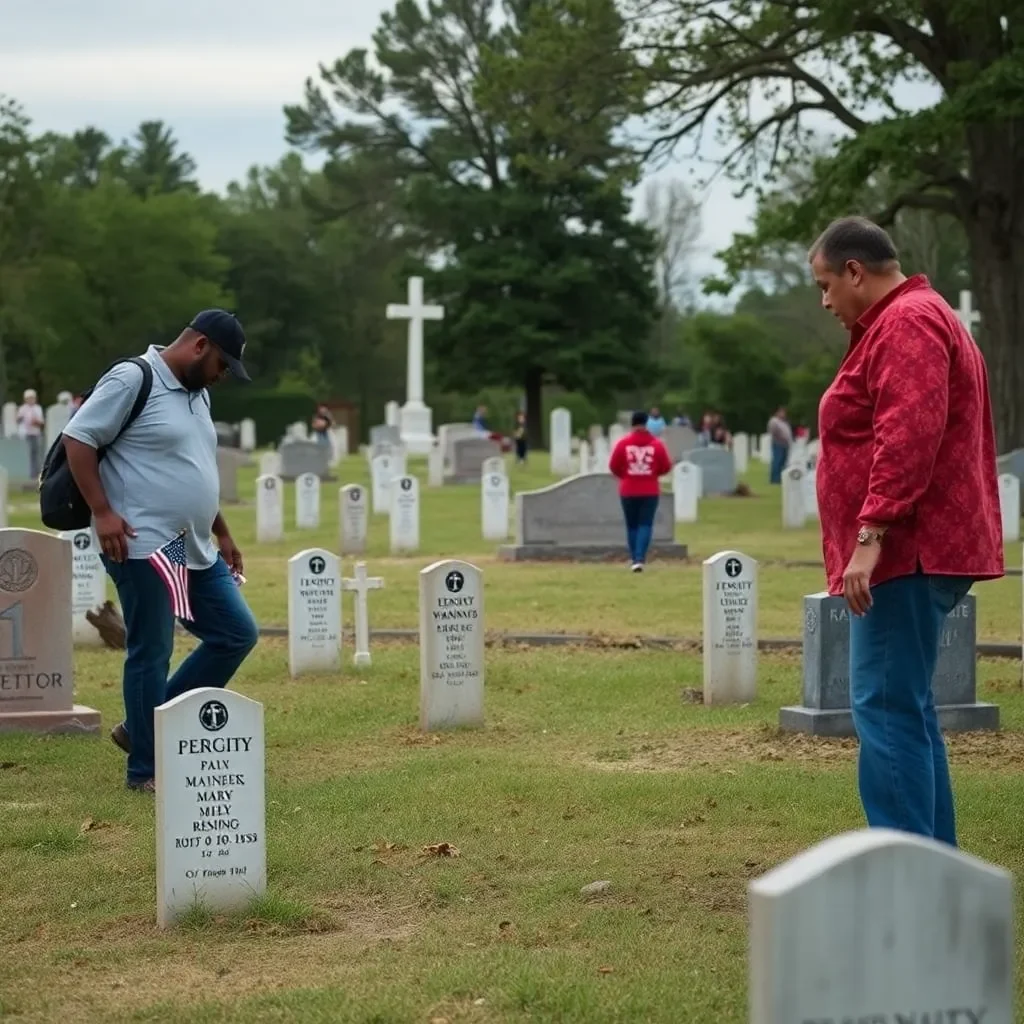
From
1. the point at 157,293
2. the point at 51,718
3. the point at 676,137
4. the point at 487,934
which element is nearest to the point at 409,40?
the point at 157,293

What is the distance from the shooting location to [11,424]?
5084 centimetres

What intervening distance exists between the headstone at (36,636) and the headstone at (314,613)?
99.4 inches

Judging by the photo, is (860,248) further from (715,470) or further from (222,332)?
(715,470)

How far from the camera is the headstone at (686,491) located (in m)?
30.5

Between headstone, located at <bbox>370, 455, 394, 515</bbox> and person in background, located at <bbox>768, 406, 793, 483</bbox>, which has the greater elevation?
person in background, located at <bbox>768, 406, 793, 483</bbox>

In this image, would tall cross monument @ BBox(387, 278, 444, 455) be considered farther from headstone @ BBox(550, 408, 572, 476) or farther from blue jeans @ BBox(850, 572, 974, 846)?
blue jeans @ BBox(850, 572, 974, 846)

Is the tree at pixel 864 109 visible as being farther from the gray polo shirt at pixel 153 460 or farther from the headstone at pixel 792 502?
the gray polo shirt at pixel 153 460

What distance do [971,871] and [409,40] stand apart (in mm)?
65099

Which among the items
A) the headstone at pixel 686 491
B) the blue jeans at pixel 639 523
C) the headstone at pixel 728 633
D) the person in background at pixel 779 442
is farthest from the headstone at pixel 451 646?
the person in background at pixel 779 442

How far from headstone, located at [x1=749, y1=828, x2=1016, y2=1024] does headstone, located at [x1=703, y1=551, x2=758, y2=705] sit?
8210mm

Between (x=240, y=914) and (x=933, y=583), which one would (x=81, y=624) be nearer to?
(x=240, y=914)

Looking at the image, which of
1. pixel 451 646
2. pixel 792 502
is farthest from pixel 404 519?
pixel 451 646

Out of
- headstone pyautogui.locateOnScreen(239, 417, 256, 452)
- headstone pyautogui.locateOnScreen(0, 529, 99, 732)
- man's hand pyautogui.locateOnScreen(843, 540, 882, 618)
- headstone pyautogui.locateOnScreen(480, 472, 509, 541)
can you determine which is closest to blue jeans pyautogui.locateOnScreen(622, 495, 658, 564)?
headstone pyautogui.locateOnScreen(480, 472, 509, 541)

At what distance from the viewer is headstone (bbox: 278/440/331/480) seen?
40.7m
